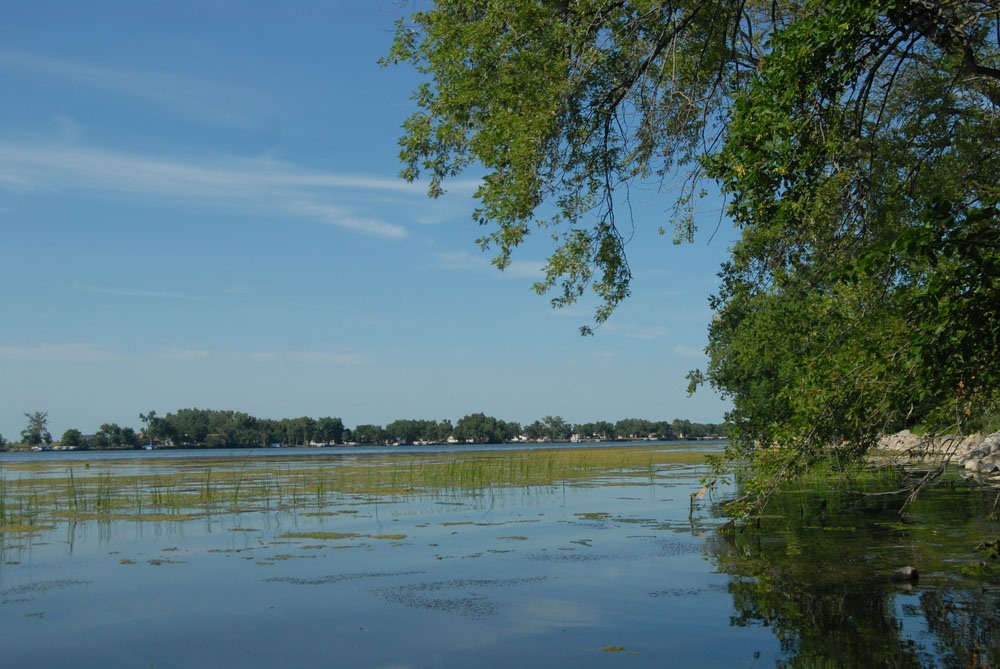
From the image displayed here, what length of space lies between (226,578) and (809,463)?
9.04 meters

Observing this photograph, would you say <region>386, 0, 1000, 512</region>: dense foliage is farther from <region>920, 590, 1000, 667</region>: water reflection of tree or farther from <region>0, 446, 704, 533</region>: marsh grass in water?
<region>0, 446, 704, 533</region>: marsh grass in water

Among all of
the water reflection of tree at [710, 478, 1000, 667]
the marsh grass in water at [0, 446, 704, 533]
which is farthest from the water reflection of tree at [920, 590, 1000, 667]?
the marsh grass in water at [0, 446, 704, 533]

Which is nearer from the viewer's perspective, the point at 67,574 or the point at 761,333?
the point at 67,574

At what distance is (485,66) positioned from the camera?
1155 cm

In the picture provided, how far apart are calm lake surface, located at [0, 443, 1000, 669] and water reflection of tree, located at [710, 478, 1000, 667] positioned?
4cm

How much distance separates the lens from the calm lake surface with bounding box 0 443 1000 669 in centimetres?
920

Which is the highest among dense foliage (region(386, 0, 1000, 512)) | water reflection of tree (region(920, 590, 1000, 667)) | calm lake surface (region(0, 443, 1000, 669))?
dense foliage (region(386, 0, 1000, 512))

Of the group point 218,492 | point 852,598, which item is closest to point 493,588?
point 852,598

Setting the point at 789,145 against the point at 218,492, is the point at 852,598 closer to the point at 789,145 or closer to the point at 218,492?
the point at 789,145

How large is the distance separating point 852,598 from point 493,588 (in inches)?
192

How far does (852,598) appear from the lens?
431 inches

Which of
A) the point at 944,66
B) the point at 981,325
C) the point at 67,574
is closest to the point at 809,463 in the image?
the point at 981,325

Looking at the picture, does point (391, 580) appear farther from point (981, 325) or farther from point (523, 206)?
point (981, 325)

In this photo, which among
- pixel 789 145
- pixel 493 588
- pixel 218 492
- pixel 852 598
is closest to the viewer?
pixel 789 145
